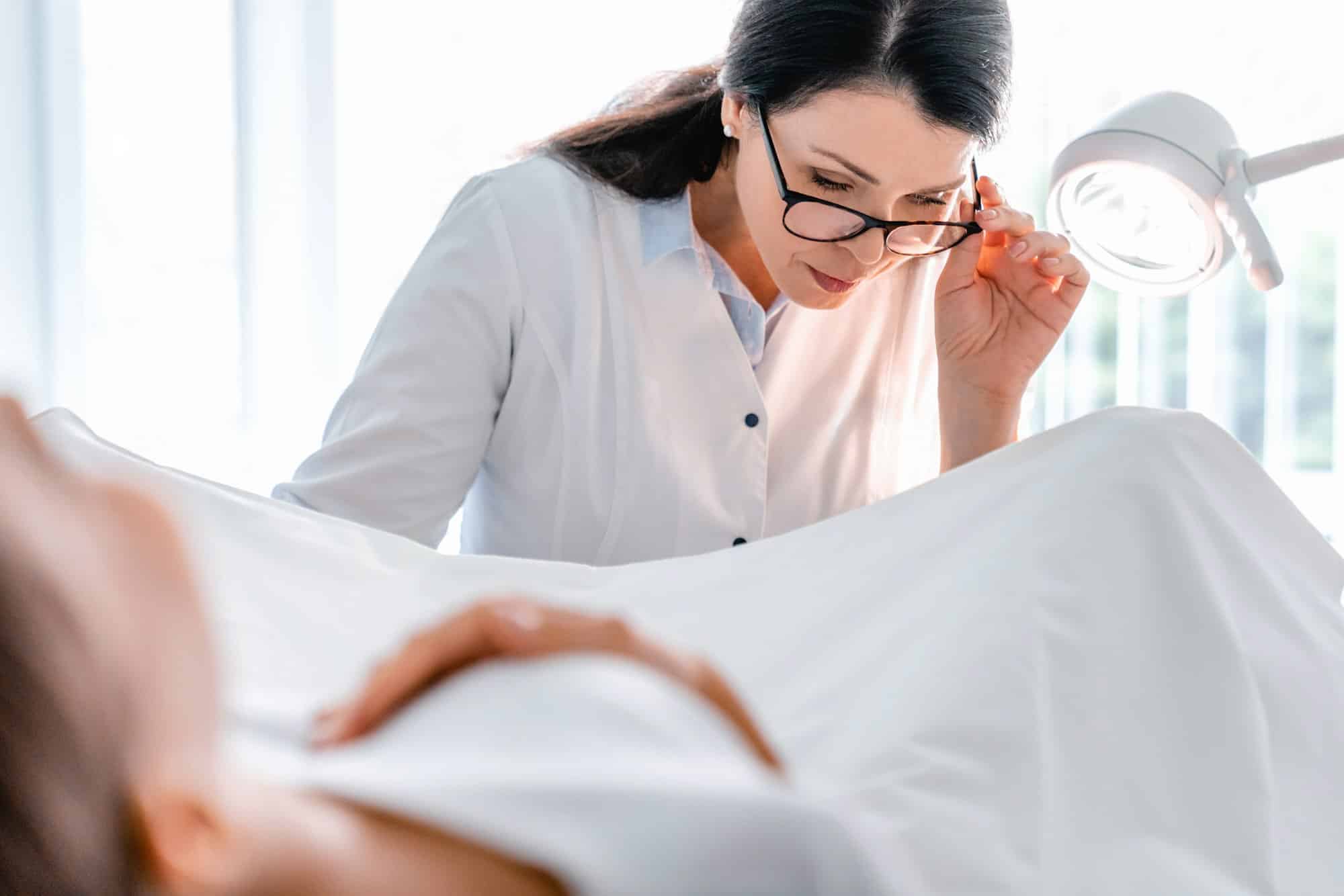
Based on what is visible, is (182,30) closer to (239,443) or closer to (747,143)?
(239,443)

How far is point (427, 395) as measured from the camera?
1.43 metres

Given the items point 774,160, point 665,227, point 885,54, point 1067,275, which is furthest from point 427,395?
point 1067,275

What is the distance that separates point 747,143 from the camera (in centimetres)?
143

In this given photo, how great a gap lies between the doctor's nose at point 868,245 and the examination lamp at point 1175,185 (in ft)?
0.59

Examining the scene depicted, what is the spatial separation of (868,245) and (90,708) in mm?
1081

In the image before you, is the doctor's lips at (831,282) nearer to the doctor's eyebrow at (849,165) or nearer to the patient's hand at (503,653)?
the doctor's eyebrow at (849,165)

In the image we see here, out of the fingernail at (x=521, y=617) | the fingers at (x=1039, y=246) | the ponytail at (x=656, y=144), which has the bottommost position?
the fingernail at (x=521, y=617)

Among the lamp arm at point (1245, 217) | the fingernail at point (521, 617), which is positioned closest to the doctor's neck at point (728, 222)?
the lamp arm at point (1245, 217)

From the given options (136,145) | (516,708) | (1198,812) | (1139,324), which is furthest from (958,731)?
(1139,324)

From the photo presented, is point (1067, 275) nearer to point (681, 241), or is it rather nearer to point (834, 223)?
point (834, 223)

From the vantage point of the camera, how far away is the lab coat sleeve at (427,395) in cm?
140

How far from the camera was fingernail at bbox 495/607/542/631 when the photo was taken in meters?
0.56

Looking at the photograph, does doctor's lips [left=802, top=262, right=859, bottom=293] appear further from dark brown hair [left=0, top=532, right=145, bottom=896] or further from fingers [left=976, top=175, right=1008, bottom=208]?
dark brown hair [left=0, top=532, right=145, bottom=896]

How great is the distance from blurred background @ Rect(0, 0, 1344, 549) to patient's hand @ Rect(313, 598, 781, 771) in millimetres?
2299
